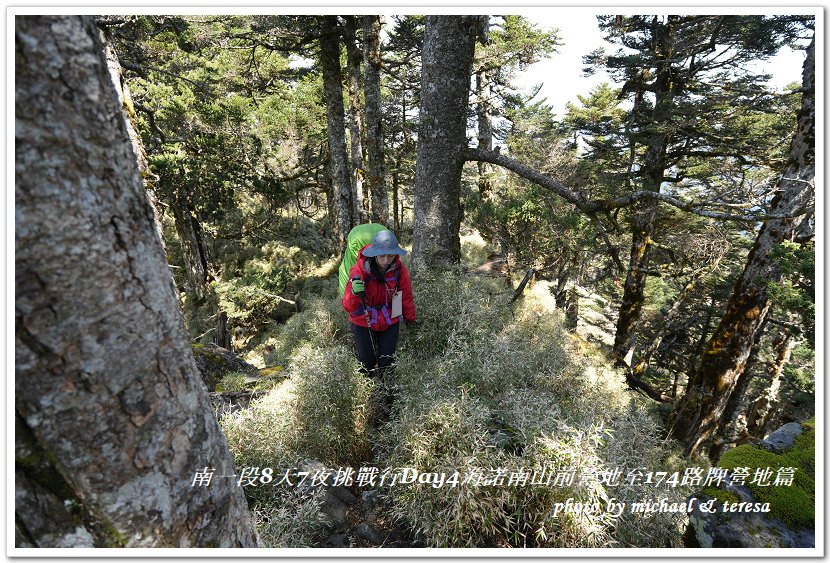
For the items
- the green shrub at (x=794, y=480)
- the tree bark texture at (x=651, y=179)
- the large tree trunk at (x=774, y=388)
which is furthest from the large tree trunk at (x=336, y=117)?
the large tree trunk at (x=774, y=388)

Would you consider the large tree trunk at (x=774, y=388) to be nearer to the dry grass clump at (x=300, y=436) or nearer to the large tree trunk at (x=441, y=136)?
the large tree trunk at (x=441, y=136)

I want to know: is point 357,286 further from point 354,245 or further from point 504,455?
point 504,455

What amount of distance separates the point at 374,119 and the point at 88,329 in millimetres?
8811

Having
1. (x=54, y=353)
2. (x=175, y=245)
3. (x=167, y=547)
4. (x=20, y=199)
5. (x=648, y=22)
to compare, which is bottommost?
(x=175, y=245)

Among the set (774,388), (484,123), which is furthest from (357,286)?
(484,123)

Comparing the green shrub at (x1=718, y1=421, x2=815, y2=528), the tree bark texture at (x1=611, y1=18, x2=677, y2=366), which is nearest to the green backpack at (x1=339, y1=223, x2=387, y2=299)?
the green shrub at (x1=718, y1=421, x2=815, y2=528)

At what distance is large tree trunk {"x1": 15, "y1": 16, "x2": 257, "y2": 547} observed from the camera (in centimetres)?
107

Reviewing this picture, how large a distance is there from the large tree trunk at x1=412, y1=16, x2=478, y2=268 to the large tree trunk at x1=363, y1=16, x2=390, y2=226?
3046mm

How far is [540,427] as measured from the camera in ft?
9.26

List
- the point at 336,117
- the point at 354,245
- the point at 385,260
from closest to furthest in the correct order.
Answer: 1. the point at 385,260
2. the point at 354,245
3. the point at 336,117

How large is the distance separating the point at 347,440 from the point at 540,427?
174 centimetres

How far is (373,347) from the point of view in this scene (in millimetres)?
4473

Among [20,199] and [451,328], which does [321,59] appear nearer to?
[451,328]

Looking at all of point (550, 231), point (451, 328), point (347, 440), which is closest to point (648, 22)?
point (550, 231)
